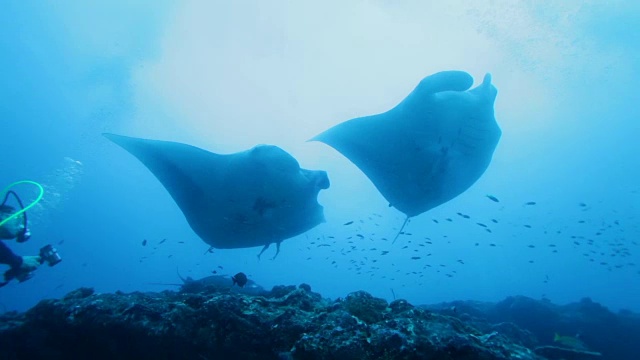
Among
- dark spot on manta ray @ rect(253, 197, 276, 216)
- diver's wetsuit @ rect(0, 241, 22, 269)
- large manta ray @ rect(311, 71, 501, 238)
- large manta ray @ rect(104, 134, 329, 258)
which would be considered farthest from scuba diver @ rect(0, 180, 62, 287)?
large manta ray @ rect(311, 71, 501, 238)

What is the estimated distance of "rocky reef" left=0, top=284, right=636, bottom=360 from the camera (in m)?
3.52

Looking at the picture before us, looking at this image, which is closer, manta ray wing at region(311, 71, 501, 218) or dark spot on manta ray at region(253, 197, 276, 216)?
manta ray wing at region(311, 71, 501, 218)

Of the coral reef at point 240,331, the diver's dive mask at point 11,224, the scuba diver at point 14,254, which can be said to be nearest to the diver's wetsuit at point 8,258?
the scuba diver at point 14,254

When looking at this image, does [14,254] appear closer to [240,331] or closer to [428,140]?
[240,331]

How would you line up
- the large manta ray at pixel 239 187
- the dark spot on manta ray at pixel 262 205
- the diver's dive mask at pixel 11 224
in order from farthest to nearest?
the dark spot on manta ray at pixel 262 205, the diver's dive mask at pixel 11 224, the large manta ray at pixel 239 187

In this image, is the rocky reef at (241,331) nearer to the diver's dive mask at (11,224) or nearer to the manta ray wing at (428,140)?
the diver's dive mask at (11,224)

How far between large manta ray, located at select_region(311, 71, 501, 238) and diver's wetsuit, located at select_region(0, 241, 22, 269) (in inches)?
242

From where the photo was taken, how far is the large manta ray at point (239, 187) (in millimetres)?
6219

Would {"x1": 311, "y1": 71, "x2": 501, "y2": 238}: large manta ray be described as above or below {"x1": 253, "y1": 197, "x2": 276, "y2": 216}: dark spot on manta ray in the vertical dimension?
above

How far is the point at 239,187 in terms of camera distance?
21.3ft

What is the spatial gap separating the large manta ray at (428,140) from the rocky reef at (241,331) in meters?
2.77

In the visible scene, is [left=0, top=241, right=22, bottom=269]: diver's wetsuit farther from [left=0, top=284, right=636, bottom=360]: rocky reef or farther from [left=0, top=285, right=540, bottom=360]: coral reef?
[left=0, top=285, right=540, bottom=360]: coral reef

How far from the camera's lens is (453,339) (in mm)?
3447

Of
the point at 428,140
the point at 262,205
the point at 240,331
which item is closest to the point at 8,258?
the point at 262,205
